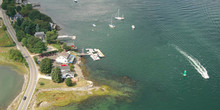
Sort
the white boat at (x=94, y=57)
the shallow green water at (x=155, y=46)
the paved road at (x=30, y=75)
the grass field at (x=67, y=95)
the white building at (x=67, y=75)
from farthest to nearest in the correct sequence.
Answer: the white boat at (x=94, y=57) < the white building at (x=67, y=75) < the shallow green water at (x=155, y=46) < the grass field at (x=67, y=95) < the paved road at (x=30, y=75)

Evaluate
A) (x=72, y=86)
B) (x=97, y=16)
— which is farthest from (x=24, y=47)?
(x=97, y=16)

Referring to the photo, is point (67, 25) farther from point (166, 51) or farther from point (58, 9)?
point (166, 51)

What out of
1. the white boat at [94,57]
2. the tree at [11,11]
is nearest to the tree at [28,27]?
the tree at [11,11]

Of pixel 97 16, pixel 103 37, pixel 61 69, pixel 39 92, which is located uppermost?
pixel 97 16

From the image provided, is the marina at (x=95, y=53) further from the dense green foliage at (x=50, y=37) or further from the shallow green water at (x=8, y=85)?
the shallow green water at (x=8, y=85)

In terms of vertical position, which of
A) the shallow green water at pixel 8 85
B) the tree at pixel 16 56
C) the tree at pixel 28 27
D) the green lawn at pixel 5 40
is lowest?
the shallow green water at pixel 8 85

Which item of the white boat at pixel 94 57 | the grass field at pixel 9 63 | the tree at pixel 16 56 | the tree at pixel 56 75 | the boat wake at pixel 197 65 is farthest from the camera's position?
the white boat at pixel 94 57

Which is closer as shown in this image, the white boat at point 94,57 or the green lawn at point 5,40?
the white boat at point 94,57
